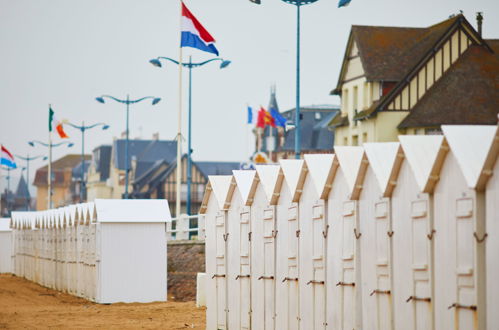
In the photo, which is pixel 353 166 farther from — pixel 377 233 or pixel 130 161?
pixel 130 161

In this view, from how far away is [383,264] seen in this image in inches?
604

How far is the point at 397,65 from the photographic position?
179ft

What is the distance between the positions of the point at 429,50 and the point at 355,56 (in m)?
4.96

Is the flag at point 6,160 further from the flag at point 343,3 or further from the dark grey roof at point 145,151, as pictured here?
the dark grey roof at point 145,151

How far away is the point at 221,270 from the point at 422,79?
31.2 metres

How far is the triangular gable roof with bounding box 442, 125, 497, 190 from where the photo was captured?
41.3ft

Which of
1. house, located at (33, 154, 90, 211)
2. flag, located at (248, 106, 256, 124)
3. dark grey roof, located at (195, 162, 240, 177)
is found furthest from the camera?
house, located at (33, 154, 90, 211)

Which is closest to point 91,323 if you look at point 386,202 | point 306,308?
point 306,308

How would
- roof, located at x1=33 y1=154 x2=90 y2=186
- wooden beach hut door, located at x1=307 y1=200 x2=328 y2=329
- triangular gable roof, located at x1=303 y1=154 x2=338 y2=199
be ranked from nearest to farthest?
triangular gable roof, located at x1=303 y1=154 x2=338 y2=199 → wooden beach hut door, located at x1=307 y1=200 x2=328 y2=329 → roof, located at x1=33 y1=154 x2=90 y2=186

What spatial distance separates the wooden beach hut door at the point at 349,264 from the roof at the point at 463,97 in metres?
34.7

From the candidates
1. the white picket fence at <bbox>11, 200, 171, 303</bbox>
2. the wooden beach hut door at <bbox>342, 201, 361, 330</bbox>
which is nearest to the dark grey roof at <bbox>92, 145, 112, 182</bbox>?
the white picket fence at <bbox>11, 200, 171, 303</bbox>

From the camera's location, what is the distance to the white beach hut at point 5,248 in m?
68.5

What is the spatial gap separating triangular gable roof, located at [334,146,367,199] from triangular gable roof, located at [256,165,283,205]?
2794 millimetres

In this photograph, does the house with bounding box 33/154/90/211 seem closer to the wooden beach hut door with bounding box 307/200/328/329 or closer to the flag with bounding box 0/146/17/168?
the flag with bounding box 0/146/17/168
